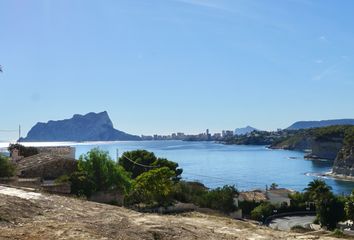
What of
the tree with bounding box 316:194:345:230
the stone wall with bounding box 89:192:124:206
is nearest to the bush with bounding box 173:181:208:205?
the stone wall with bounding box 89:192:124:206

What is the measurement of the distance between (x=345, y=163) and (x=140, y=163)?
4003 inches

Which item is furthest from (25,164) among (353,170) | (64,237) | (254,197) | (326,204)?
(353,170)

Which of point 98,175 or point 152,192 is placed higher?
point 98,175

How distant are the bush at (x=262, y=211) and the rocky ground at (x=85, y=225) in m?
48.1

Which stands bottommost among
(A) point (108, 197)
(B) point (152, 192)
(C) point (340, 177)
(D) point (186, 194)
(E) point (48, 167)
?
(C) point (340, 177)

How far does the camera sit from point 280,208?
219 ft

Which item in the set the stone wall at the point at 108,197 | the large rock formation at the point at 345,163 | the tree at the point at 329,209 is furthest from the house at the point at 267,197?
the large rock formation at the point at 345,163

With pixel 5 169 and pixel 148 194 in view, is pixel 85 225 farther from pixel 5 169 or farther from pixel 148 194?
pixel 148 194

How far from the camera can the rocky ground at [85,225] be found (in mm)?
9148

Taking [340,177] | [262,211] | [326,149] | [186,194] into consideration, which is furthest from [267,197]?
[326,149]

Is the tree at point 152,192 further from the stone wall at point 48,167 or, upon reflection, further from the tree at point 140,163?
the tree at point 140,163

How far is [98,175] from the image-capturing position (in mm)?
31172

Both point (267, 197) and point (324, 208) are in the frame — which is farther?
point (267, 197)

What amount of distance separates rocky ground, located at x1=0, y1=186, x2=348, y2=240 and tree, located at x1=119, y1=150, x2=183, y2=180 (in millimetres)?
43469
